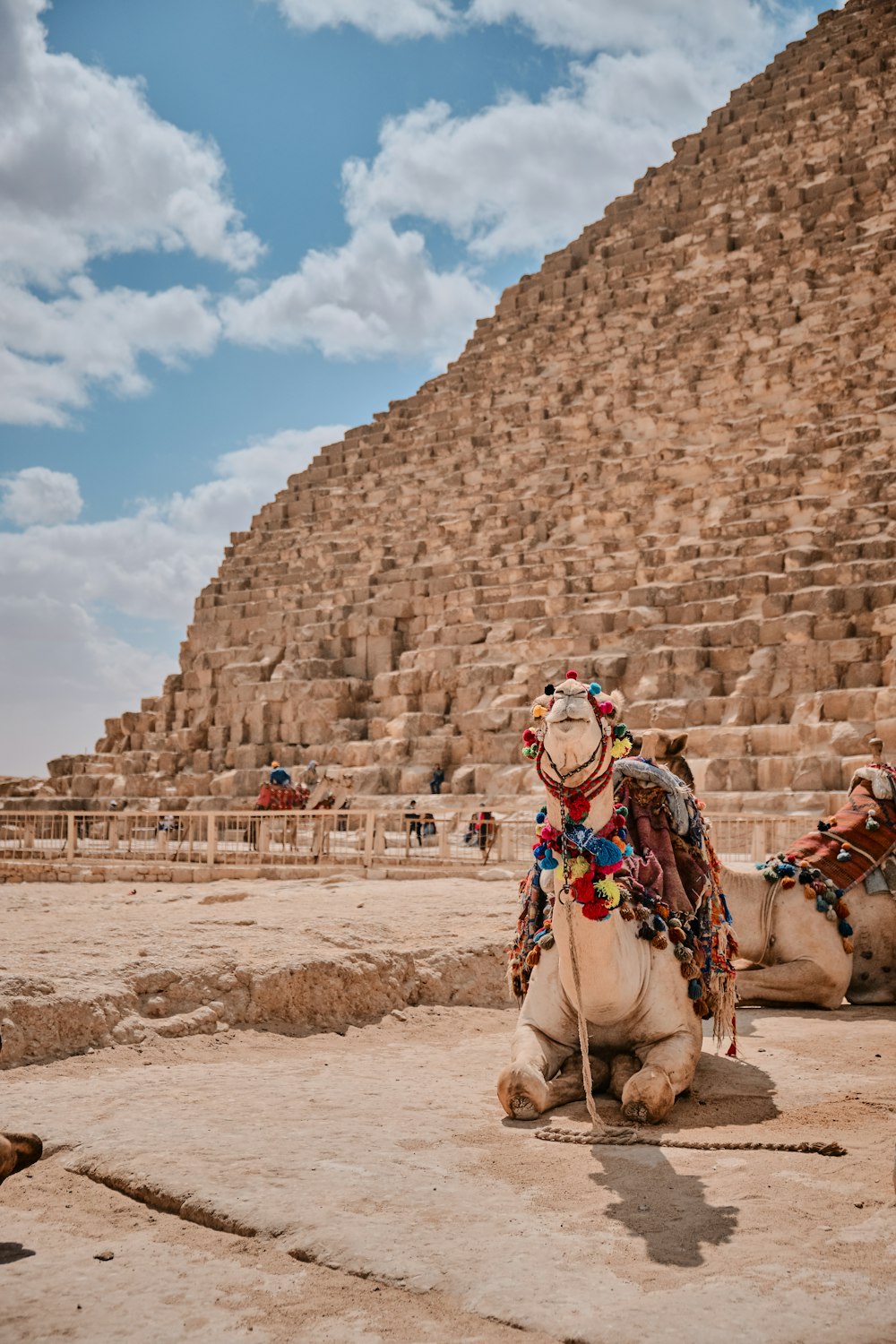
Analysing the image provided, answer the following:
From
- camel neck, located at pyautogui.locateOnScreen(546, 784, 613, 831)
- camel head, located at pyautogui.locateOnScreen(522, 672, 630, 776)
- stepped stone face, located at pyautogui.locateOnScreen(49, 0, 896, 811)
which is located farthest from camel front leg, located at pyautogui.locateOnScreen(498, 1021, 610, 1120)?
stepped stone face, located at pyautogui.locateOnScreen(49, 0, 896, 811)

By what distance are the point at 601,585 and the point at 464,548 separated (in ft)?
15.0

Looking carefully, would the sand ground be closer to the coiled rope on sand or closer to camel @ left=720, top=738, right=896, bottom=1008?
the coiled rope on sand

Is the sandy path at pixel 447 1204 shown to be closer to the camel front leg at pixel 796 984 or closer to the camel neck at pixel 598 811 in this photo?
the camel neck at pixel 598 811

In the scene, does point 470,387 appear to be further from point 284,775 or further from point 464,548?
point 284,775

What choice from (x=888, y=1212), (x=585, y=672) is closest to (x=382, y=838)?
(x=585, y=672)

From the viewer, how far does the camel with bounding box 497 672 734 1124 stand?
4.00 m

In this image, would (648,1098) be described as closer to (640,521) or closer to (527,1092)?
(527,1092)

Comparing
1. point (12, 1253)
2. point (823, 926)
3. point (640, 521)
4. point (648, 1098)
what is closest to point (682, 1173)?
point (648, 1098)

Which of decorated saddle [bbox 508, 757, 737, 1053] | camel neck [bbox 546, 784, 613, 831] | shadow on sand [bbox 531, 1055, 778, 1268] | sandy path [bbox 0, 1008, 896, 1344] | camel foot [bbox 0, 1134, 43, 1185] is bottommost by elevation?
shadow on sand [bbox 531, 1055, 778, 1268]

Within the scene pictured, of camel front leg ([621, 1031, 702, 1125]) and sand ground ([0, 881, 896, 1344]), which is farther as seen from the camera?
camel front leg ([621, 1031, 702, 1125])

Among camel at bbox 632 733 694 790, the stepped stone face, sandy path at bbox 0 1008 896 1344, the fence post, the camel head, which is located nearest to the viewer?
sandy path at bbox 0 1008 896 1344

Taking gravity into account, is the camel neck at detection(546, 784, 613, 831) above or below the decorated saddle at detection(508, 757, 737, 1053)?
above

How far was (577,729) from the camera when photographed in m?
3.90

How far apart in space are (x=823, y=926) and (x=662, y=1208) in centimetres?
345
